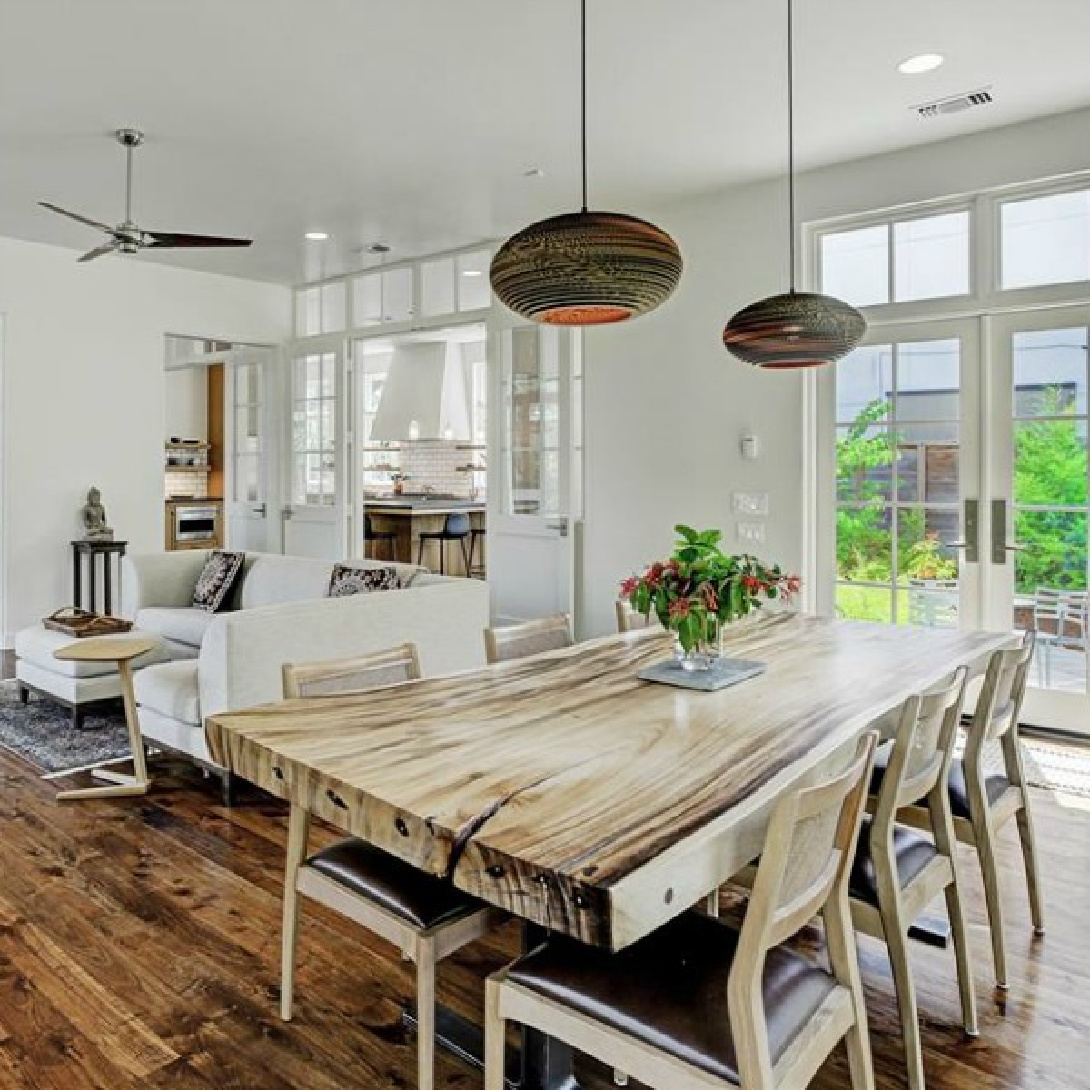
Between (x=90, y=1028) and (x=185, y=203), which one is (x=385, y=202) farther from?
(x=90, y=1028)

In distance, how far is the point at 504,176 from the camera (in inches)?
202

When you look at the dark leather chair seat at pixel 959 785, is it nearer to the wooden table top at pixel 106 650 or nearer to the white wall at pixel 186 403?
the wooden table top at pixel 106 650

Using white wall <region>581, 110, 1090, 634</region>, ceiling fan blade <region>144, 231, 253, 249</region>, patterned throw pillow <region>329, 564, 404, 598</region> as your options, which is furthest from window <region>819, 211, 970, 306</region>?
ceiling fan blade <region>144, 231, 253, 249</region>

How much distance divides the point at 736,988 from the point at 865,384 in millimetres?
4169

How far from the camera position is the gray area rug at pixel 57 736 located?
411 cm

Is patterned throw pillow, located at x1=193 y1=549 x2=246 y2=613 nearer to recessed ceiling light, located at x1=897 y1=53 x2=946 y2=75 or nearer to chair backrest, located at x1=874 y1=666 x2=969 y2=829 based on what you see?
recessed ceiling light, located at x1=897 y1=53 x2=946 y2=75

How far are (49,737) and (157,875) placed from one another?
5.97ft

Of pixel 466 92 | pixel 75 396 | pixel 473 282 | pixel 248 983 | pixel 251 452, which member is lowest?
pixel 248 983

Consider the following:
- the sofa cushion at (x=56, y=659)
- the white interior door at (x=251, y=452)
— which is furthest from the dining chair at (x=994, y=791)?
the white interior door at (x=251, y=452)

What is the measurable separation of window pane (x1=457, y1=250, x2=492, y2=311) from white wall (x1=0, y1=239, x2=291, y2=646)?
2200mm

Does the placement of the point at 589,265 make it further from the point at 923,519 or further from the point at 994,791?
the point at 923,519

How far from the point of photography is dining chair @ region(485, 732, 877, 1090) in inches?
52.9

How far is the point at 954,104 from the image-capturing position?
414cm

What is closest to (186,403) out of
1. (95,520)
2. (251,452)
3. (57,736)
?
(251,452)
